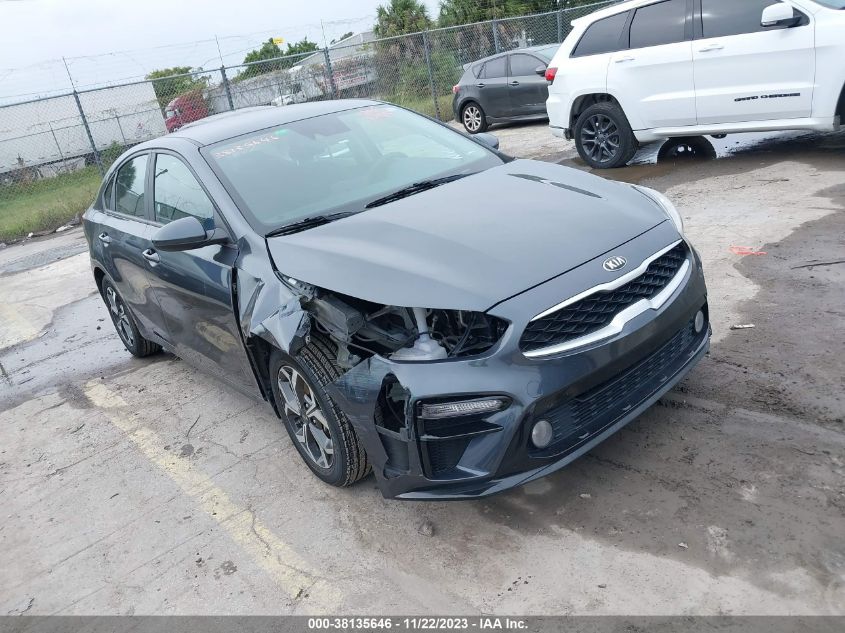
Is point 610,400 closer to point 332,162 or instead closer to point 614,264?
point 614,264

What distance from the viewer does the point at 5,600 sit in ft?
11.1

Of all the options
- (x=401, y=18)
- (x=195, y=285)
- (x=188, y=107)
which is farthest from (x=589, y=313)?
(x=401, y=18)

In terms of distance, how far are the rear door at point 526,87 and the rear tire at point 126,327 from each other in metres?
9.50

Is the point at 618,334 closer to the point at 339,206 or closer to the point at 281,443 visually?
the point at 339,206

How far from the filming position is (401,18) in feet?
99.9

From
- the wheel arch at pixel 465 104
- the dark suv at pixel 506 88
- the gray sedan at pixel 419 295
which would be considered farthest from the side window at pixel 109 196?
the wheel arch at pixel 465 104

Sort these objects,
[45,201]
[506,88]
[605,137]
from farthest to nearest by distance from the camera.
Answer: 1. [45,201]
2. [506,88]
3. [605,137]

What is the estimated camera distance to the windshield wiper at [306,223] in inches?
143

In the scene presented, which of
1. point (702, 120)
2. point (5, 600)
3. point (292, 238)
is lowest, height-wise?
point (5, 600)

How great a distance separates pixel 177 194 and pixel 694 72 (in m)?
5.91

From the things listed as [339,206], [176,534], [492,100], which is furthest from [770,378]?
[492,100]

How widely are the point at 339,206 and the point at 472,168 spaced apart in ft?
2.91

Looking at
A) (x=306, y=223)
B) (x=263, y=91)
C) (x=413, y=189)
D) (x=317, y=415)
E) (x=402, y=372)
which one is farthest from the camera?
(x=263, y=91)

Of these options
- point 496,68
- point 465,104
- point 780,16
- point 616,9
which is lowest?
point 465,104
